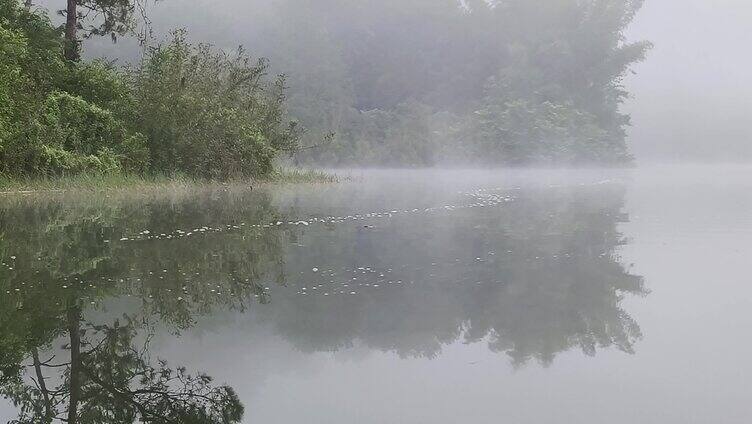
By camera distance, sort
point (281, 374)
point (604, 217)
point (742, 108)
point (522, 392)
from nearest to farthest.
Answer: point (522, 392)
point (281, 374)
point (604, 217)
point (742, 108)

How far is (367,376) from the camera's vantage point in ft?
13.9

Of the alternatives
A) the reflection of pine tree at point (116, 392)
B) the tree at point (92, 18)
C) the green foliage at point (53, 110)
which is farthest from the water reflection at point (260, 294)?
the tree at point (92, 18)

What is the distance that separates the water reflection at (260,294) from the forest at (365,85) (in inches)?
455

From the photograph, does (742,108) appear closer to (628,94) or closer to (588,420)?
(628,94)

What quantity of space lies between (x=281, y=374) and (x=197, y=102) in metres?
20.9

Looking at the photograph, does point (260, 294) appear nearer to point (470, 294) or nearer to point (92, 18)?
point (470, 294)

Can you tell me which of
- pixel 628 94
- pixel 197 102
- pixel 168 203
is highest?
pixel 628 94

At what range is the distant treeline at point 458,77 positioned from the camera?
60594mm

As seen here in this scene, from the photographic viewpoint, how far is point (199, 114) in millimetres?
23953

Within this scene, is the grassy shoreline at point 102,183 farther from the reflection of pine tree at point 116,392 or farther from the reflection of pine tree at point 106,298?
the reflection of pine tree at point 116,392

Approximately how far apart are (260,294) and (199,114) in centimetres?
1856

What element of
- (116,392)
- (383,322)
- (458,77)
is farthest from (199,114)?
(458,77)

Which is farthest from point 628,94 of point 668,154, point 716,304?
point 716,304

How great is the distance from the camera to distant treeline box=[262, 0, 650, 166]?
60.6 meters
